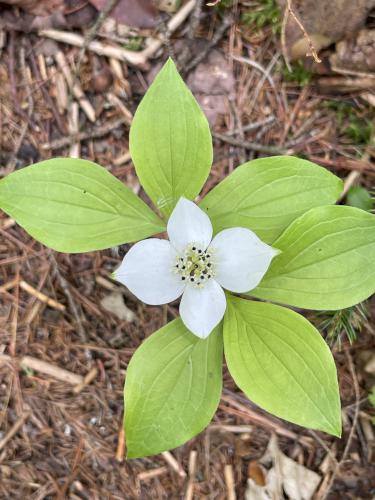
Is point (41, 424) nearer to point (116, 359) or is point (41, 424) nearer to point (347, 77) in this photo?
point (116, 359)

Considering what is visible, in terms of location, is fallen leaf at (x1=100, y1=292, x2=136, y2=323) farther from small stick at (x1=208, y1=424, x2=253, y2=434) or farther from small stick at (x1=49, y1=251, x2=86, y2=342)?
small stick at (x1=208, y1=424, x2=253, y2=434)

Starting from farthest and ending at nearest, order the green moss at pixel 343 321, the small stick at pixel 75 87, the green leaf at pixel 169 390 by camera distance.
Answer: the small stick at pixel 75 87 < the green moss at pixel 343 321 < the green leaf at pixel 169 390

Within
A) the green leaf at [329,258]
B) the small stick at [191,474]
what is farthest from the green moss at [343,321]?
the small stick at [191,474]

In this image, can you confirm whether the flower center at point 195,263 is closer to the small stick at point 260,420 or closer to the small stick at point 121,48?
the small stick at point 260,420

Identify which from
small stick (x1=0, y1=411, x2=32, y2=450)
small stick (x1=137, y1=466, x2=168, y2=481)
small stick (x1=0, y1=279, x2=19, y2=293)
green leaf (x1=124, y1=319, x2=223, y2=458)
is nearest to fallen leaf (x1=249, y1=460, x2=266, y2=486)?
small stick (x1=137, y1=466, x2=168, y2=481)

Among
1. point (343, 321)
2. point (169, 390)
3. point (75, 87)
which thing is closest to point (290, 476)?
point (343, 321)

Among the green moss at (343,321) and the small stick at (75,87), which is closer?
the green moss at (343,321)

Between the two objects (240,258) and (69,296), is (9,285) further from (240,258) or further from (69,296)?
(240,258)
